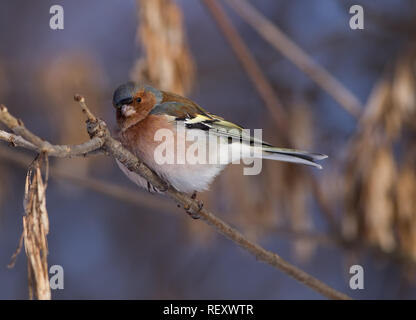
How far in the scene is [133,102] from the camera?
270cm

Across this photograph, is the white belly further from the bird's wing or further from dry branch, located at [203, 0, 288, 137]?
dry branch, located at [203, 0, 288, 137]

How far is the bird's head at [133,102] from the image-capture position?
8.61 ft

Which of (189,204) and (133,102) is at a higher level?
(133,102)

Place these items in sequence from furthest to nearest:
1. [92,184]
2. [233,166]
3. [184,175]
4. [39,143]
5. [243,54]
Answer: [233,166] < [92,184] < [243,54] < [184,175] < [39,143]

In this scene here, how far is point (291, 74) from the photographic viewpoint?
529 cm

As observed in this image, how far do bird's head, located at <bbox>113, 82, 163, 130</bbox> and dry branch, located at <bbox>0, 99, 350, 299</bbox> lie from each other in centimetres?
53

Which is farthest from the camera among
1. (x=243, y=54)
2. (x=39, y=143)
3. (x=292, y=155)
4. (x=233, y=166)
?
(x=233, y=166)

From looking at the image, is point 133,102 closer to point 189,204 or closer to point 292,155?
point 189,204

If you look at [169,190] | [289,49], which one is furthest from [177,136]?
[289,49]

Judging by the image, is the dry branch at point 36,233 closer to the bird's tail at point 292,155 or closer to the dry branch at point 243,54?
the bird's tail at point 292,155

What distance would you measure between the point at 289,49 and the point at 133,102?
134 cm

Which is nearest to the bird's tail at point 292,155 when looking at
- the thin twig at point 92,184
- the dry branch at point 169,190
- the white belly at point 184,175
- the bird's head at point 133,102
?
the white belly at point 184,175

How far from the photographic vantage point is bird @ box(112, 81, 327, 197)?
2588 millimetres

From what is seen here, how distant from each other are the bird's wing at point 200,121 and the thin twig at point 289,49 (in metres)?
0.85
